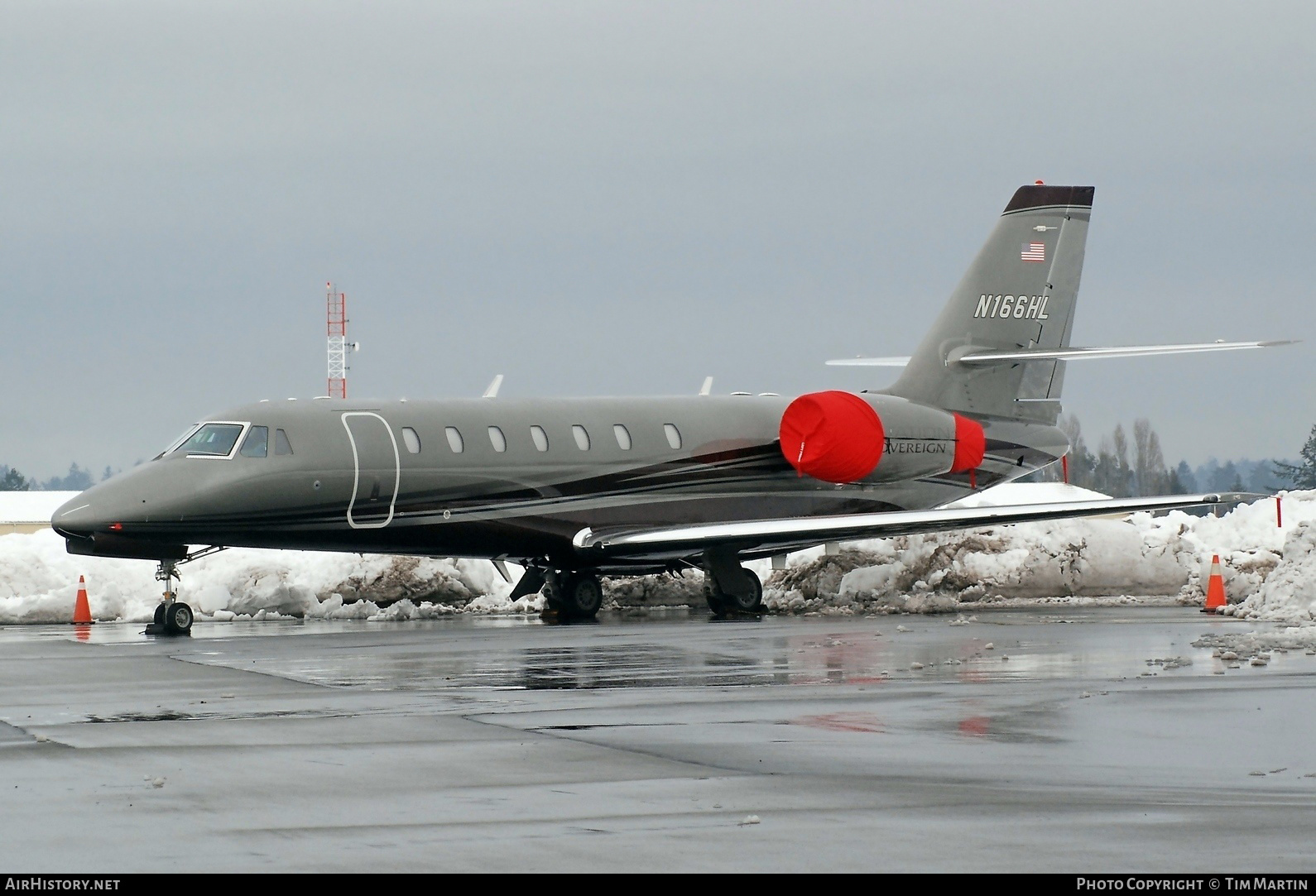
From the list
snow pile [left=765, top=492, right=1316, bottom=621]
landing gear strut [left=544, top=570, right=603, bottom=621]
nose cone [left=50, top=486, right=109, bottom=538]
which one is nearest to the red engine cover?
snow pile [left=765, top=492, right=1316, bottom=621]

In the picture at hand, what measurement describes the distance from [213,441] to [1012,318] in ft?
40.9

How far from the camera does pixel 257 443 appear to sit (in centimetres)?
2075

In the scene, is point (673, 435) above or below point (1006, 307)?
below

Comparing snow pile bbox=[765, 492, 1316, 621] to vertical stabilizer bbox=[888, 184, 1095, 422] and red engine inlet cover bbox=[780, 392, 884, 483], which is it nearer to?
red engine inlet cover bbox=[780, 392, 884, 483]

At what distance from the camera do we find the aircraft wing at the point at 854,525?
22.2 m

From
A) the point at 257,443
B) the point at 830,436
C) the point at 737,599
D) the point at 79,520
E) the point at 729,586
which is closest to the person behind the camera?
the point at 79,520

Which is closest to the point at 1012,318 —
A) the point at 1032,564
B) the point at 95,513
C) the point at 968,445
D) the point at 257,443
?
the point at 968,445

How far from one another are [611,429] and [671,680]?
1116cm

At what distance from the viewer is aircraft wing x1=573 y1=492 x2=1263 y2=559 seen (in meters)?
22.2

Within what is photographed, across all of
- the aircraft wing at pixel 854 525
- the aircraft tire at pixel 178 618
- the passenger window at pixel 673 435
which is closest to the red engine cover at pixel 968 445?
the aircraft wing at pixel 854 525

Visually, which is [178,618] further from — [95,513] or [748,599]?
[748,599]

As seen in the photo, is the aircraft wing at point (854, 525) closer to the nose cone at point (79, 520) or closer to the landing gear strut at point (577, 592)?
the landing gear strut at point (577, 592)

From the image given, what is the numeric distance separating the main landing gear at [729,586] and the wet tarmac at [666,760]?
307 inches
